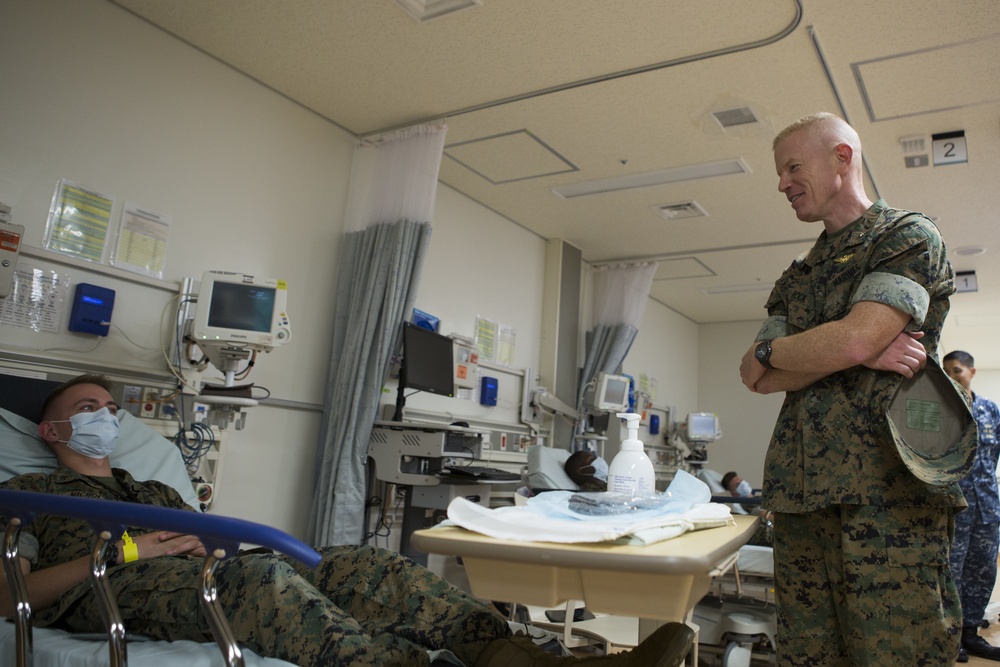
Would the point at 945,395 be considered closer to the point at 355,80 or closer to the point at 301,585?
the point at 301,585

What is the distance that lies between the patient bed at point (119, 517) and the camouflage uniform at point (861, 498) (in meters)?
0.91

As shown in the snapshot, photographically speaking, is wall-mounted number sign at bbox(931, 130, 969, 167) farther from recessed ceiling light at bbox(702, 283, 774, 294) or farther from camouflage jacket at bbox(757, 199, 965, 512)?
recessed ceiling light at bbox(702, 283, 774, 294)

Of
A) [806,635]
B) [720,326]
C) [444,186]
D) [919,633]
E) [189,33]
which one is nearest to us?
[919,633]

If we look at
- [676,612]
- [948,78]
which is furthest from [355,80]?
[676,612]

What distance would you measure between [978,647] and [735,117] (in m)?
3.06

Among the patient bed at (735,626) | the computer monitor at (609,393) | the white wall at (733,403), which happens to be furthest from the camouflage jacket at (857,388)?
the white wall at (733,403)

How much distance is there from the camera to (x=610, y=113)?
392 centimetres

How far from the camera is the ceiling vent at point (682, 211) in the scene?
5.16 m

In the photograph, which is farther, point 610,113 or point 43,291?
point 610,113

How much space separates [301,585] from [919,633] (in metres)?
1.15

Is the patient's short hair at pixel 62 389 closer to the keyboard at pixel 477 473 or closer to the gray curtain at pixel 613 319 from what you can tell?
the keyboard at pixel 477 473

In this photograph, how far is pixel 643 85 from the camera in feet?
11.9

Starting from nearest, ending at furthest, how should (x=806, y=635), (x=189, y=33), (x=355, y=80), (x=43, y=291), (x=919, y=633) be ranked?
(x=919, y=633) → (x=806, y=635) → (x=43, y=291) → (x=189, y=33) → (x=355, y=80)

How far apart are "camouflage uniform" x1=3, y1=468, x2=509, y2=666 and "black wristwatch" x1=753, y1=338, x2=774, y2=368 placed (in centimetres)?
76
